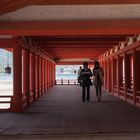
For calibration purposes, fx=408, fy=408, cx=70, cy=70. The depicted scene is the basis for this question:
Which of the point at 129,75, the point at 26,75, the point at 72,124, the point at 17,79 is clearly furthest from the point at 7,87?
the point at 72,124

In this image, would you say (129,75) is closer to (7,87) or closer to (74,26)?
(74,26)

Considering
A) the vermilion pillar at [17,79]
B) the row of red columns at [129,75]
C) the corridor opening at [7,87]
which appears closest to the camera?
the vermilion pillar at [17,79]

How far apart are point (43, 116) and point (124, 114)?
2.37m

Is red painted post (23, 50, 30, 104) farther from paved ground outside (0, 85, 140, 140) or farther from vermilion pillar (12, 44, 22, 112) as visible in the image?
paved ground outside (0, 85, 140, 140)

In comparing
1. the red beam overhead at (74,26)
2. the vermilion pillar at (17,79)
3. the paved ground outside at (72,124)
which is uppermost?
the red beam overhead at (74,26)

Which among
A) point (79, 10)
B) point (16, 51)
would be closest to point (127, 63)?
point (16, 51)

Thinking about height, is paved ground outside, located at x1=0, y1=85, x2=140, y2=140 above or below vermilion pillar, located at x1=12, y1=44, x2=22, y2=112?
below

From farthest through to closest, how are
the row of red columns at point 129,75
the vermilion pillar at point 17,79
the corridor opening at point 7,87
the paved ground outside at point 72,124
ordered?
the row of red columns at point 129,75, the corridor opening at point 7,87, the vermilion pillar at point 17,79, the paved ground outside at point 72,124

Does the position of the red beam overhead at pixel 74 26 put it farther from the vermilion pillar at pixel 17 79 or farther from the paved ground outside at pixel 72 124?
the vermilion pillar at pixel 17 79

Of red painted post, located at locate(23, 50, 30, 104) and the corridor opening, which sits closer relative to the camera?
the corridor opening

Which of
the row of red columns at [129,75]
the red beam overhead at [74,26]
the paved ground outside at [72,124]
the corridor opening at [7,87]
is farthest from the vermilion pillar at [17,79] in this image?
the row of red columns at [129,75]

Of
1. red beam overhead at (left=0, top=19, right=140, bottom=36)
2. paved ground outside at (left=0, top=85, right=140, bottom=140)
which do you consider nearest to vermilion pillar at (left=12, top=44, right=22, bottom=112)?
paved ground outside at (left=0, top=85, right=140, bottom=140)

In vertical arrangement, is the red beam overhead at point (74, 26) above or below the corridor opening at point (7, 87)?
above

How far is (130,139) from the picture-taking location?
7.78m
